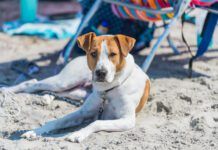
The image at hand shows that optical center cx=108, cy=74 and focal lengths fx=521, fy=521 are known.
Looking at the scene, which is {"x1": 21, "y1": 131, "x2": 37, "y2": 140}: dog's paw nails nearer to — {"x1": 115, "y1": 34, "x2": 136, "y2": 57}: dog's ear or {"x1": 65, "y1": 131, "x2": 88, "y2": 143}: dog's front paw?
{"x1": 65, "y1": 131, "x2": 88, "y2": 143}: dog's front paw

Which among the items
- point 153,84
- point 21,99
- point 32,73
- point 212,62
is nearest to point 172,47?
point 212,62

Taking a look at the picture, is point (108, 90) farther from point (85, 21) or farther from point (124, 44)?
point (85, 21)

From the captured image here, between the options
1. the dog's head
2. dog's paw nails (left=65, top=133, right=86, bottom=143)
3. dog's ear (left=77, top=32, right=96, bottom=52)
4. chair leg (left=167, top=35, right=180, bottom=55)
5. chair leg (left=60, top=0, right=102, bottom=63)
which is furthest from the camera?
chair leg (left=167, top=35, right=180, bottom=55)

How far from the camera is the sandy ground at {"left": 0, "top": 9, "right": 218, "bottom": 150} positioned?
12.6 feet

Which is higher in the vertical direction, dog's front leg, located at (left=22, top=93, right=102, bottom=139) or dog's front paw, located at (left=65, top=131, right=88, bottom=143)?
dog's front paw, located at (left=65, top=131, right=88, bottom=143)

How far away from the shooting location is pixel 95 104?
4.28 m

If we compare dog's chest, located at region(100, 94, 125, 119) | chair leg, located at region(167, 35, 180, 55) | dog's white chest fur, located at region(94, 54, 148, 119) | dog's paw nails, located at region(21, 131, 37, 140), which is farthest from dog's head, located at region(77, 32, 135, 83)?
chair leg, located at region(167, 35, 180, 55)

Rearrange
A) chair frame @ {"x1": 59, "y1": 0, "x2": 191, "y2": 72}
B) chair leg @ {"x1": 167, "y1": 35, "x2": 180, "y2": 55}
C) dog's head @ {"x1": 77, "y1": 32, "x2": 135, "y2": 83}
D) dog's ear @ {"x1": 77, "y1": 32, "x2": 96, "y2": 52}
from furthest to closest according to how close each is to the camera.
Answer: chair leg @ {"x1": 167, "y1": 35, "x2": 180, "y2": 55}, chair frame @ {"x1": 59, "y1": 0, "x2": 191, "y2": 72}, dog's ear @ {"x1": 77, "y1": 32, "x2": 96, "y2": 52}, dog's head @ {"x1": 77, "y1": 32, "x2": 135, "y2": 83}

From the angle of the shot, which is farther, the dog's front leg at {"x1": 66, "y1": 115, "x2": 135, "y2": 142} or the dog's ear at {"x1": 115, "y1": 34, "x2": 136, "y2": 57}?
the dog's ear at {"x1": 115, "y1": 34, "x2": 136, "y2": 57}

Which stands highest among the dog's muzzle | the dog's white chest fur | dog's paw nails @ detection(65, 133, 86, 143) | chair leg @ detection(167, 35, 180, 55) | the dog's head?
the dog's head

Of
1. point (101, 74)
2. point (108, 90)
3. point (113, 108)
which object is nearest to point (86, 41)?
point (101, 74)

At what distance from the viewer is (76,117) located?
4254 millimetres

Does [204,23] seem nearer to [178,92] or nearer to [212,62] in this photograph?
[212,62]

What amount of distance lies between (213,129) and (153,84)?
4.10ft
